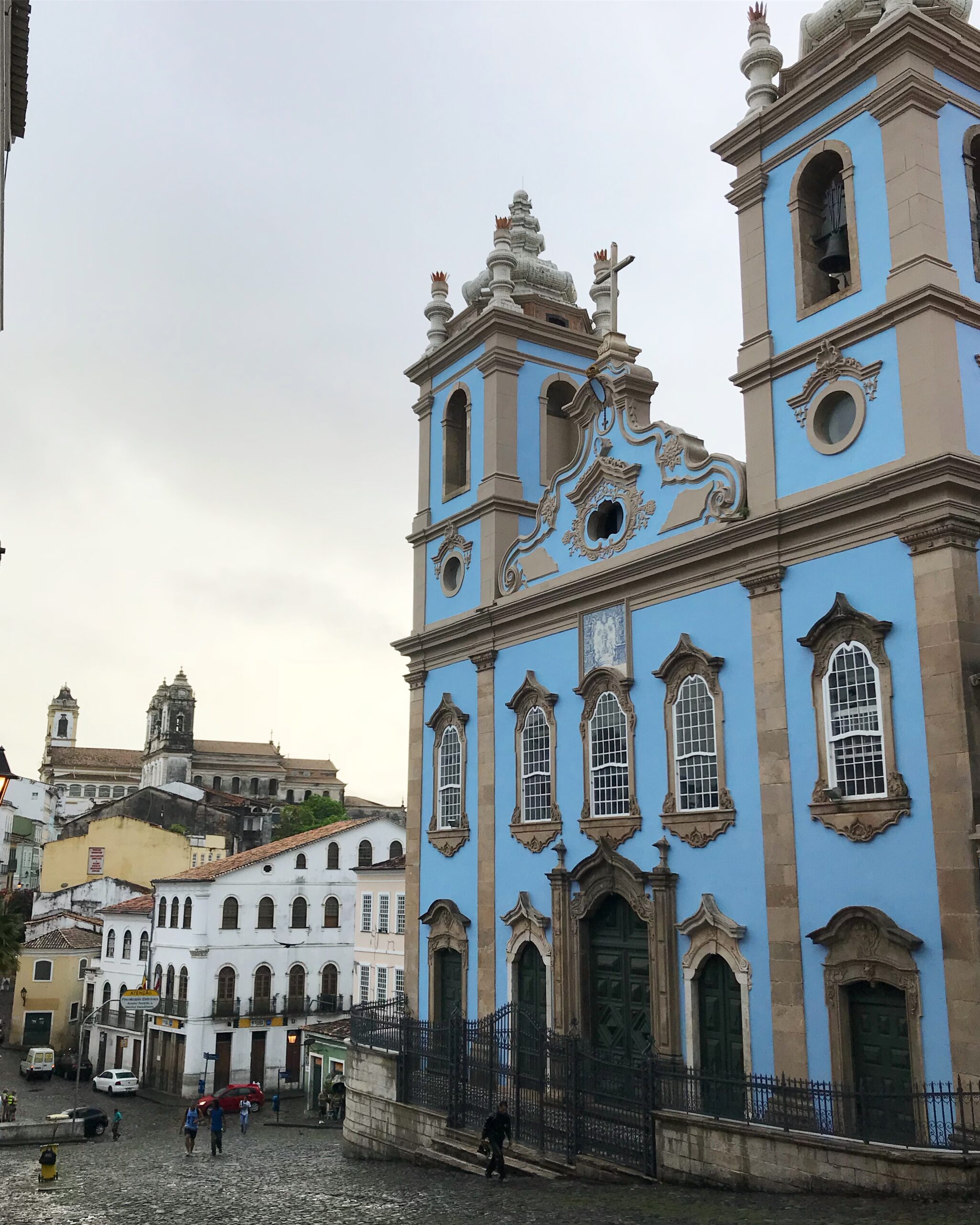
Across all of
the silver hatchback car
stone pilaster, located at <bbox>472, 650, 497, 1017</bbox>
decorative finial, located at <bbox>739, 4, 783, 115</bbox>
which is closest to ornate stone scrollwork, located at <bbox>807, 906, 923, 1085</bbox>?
stone pilaster, located at <bbox>472, 650, 497, 1017</bbox>

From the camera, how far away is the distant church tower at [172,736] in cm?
11156

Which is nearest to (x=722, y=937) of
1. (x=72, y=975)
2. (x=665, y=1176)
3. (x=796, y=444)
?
(x=665, y=1176)

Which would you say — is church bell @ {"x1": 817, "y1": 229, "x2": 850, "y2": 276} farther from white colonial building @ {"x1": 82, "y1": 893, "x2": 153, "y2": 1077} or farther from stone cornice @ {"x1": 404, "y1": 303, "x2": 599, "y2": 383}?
white colonial building @ {"x1": 82, "y1": 893, "x2": 153, "y2": 1077}

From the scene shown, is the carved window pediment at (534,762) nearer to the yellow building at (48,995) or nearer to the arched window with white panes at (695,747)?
the arched window with white panes at (695,747)

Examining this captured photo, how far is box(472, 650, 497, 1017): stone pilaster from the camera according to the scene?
2194 cm

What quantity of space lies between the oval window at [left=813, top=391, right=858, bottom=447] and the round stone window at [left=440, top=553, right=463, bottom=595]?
10006 mm

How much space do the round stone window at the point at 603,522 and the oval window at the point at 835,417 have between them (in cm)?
475

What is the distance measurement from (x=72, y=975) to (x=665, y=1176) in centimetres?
4475

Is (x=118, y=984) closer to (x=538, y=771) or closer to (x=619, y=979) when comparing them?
A: (x=538, y=771)

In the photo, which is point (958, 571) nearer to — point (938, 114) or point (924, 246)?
point (924, 246)

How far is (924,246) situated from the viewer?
15.6m

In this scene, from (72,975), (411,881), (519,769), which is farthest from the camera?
(72,975)

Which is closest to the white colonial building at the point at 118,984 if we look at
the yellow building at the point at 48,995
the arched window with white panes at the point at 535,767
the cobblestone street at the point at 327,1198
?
the yellow building at the point at 48,995

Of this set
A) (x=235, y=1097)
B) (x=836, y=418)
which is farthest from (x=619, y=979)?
(x=235, y=1097)
